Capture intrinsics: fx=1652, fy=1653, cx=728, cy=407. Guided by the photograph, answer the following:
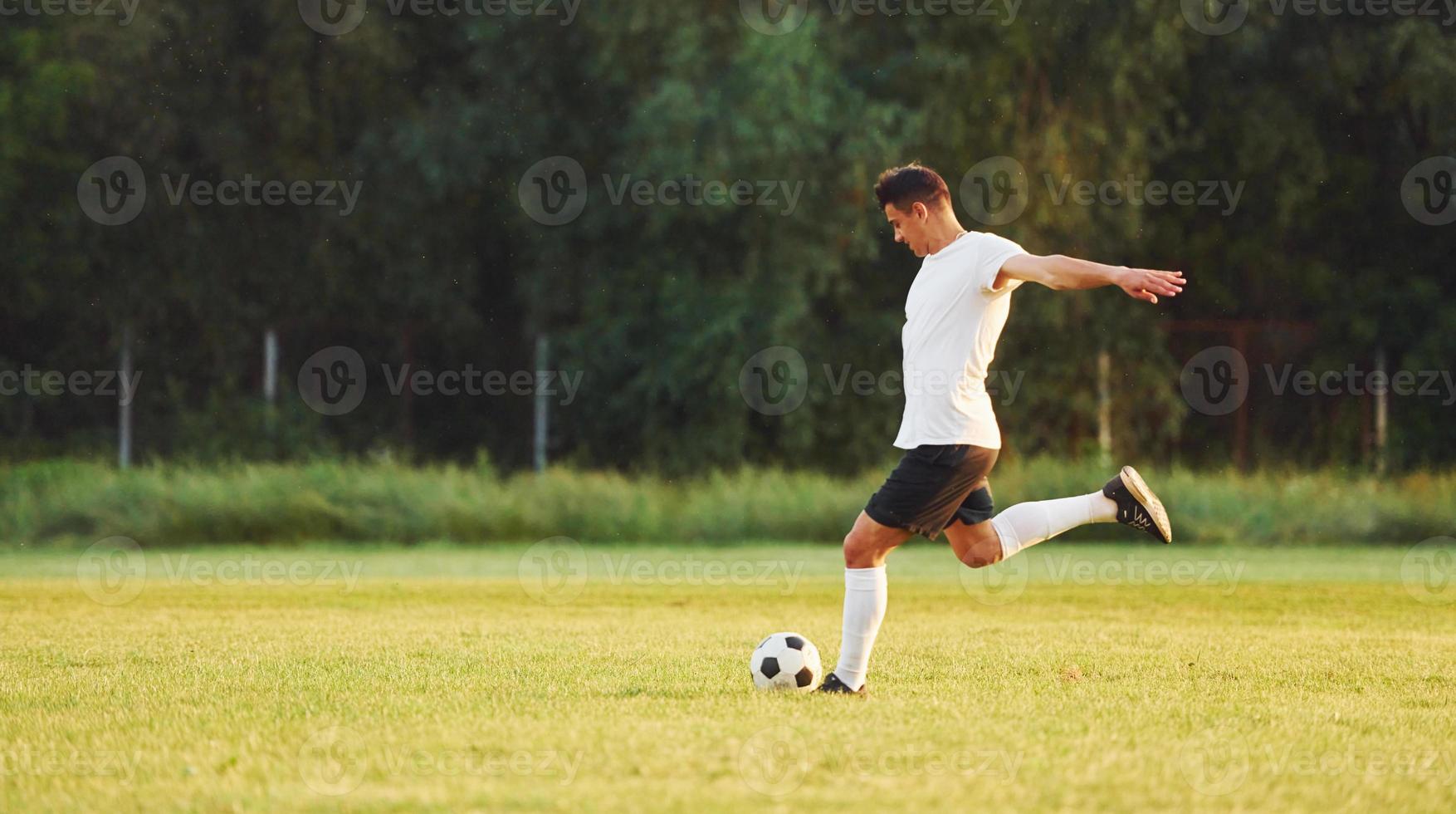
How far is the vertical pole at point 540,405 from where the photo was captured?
3089 cm

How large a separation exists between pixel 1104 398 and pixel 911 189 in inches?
927

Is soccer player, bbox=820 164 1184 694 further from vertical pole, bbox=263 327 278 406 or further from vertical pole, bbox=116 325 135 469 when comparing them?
vertical pole, bbox=116 325 135 469

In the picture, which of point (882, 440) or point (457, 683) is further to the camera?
point (882, 440)

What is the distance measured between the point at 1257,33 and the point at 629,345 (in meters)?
12.5

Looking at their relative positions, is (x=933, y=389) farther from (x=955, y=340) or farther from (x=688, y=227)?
(x=688, y=227)

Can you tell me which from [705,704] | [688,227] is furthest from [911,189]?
[688,227]

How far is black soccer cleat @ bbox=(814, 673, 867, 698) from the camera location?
7.09 meters

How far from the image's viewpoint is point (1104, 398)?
29.8 m

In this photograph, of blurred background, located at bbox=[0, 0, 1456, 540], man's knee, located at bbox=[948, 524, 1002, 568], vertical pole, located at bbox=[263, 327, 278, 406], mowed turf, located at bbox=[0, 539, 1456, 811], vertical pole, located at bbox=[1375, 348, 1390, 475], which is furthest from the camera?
vertical pole, located at bbox=[263, 327, 278, 406]

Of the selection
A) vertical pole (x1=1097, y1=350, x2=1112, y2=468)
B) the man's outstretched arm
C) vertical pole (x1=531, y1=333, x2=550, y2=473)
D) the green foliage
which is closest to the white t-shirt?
the man's outstretched arm

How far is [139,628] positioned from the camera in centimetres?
1108

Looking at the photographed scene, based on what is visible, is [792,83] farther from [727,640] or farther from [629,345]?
[727,640]

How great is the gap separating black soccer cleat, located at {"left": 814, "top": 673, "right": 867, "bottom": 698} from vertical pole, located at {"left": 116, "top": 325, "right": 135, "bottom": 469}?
25594 millimetres

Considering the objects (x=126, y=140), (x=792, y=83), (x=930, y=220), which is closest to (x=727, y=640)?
(x=930, y=220)
